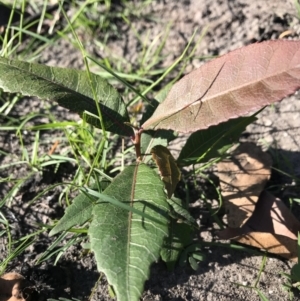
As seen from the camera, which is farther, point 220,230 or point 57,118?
point 57,118

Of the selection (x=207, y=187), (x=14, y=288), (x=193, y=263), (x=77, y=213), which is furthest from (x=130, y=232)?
(x=207, y=187)

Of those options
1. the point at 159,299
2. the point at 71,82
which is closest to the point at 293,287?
the point at 159,299

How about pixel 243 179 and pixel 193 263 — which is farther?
pixel 243 179

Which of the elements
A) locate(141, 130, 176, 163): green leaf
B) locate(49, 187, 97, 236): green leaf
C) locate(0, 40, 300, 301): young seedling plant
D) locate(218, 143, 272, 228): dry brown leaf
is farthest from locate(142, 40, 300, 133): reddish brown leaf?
locate(218, 143, 272, 228): dry brown leaf

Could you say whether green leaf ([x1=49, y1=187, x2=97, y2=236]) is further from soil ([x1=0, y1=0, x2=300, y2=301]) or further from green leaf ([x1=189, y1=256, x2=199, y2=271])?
green leaf ([x1=189, y1=256, x2=199, y2=271])

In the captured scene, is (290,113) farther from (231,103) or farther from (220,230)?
(231,103)

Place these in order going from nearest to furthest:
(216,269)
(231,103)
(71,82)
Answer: (231,103)
(71,82)
(216,269)

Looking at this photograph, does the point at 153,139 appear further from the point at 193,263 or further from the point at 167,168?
the point at 193,263
